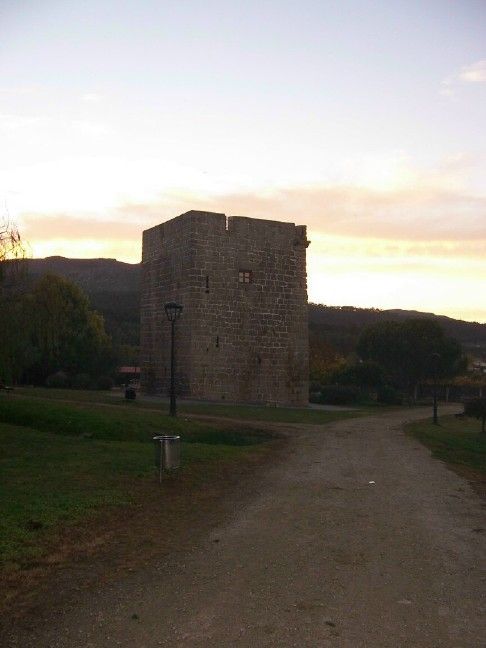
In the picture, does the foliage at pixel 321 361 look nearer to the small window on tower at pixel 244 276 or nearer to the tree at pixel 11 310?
the small window on tower at pixel 244 276

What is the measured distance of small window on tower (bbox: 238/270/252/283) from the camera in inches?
1273

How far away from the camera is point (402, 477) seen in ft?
41.7

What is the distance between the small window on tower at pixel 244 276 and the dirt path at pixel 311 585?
872 inches

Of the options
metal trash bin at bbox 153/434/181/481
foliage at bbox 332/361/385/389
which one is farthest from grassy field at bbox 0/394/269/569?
foliage at bbox 332/361/385/389

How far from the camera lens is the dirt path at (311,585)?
4938 millimetres

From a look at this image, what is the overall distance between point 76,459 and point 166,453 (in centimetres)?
205

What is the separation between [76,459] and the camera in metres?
12.9

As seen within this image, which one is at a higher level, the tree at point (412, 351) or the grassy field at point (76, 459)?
the tree at point (412, 351)

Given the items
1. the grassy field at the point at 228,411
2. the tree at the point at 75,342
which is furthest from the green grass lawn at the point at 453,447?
the tree at the point at 75,342

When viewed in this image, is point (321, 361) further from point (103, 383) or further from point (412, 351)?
point (103, 383)

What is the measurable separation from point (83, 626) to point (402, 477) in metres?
8.77

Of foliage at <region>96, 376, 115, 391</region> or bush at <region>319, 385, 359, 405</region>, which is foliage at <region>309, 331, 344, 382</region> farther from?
foliage at <region>96, 376, 115, 391</region>

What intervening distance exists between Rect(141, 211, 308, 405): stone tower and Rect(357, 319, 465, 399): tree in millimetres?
28271

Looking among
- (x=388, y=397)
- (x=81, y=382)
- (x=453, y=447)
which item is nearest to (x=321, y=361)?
(x=388, y=397)
